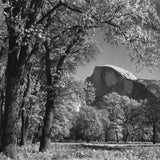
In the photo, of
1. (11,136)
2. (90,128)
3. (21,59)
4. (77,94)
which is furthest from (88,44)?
(90,128)

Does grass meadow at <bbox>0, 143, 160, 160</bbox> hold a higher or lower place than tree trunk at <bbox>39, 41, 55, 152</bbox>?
lower

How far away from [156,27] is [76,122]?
89591mm

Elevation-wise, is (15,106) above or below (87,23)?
below

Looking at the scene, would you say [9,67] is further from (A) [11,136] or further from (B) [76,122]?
(B) [76,122]

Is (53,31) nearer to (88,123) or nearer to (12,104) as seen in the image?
(12,104)

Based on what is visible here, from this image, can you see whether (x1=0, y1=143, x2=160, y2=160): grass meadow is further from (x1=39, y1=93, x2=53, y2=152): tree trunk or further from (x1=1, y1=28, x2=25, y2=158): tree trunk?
(x1=39, y1=93, x2=53, y2=152): tree trunk

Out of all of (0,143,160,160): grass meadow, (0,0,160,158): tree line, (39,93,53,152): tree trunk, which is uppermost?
(0,0,160,158): tree line

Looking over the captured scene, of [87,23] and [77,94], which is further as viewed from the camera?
[77,94]

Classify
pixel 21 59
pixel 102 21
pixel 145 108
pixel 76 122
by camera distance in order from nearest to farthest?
1. pixel 21 59
2. pixel 102 21
3. pixel 145 108
4. pixel 76 122

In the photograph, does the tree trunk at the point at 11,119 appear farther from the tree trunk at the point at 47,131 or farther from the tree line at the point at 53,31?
the tree trunk at the point at 47,131

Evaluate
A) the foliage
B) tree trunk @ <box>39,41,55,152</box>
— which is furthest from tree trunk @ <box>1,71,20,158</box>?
the foliage

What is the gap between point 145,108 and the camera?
72062 mm

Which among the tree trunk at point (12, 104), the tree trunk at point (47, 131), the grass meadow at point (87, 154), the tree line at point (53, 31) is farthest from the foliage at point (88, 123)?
the tree trunk at point (12, 104)

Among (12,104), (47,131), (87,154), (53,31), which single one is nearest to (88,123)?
(47,131)
